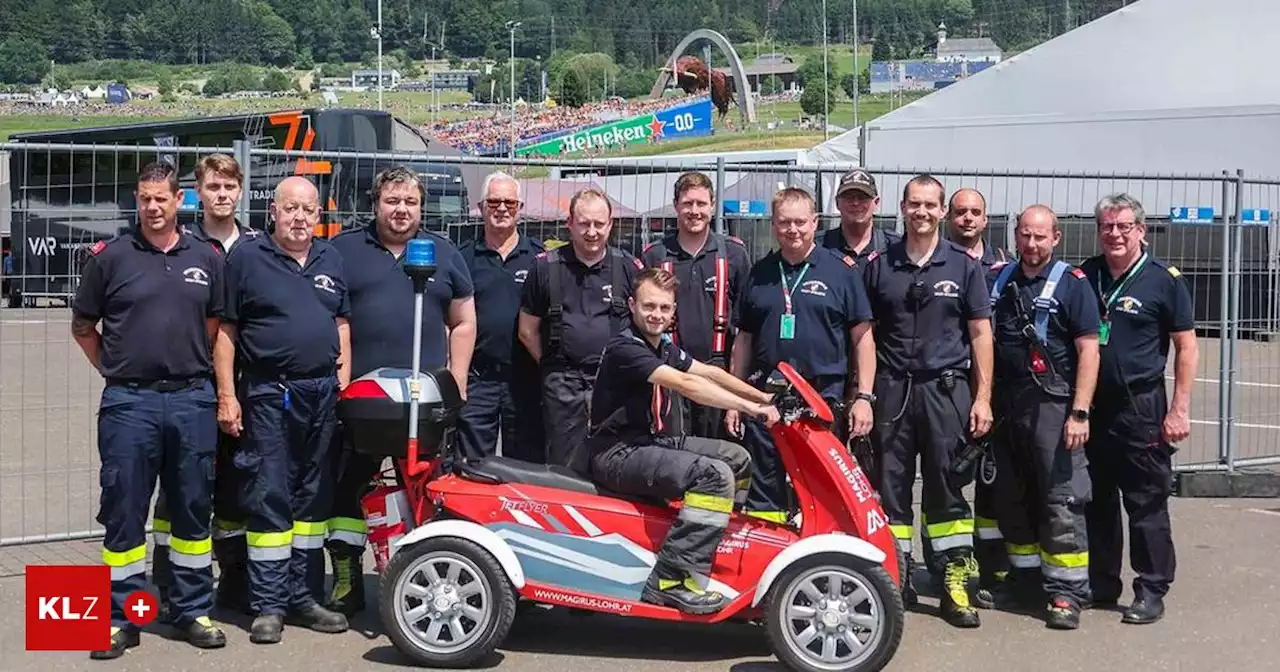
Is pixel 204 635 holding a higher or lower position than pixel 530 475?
lower

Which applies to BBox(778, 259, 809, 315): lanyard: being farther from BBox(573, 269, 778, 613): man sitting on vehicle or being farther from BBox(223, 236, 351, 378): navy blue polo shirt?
BBox(223, 236, 351, 378): navy blue polo shirt

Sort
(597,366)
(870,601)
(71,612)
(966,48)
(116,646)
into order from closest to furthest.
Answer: (870,601)
(116,646)
(71,612)
(597,366)
(966,48)

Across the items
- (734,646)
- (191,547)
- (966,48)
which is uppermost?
(966,48)

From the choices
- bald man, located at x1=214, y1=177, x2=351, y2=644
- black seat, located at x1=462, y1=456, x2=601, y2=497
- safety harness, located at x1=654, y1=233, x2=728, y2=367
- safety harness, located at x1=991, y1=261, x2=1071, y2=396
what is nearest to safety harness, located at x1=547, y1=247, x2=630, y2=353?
safety harness, located at x1=654, y1=233, x2=728, y2=367

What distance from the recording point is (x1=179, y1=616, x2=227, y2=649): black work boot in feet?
19.4

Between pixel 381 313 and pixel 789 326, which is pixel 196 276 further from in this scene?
pixel 789 326

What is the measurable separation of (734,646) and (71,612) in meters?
2.87

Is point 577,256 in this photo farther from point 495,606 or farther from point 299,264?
point 495,606

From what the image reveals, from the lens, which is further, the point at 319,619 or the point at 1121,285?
the point at 1121,285

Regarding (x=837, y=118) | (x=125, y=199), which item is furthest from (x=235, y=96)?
(x=125, y=199)

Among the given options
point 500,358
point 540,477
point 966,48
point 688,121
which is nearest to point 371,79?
point 966,48

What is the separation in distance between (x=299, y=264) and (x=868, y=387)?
2.66 m

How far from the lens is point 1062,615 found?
20.9 feet

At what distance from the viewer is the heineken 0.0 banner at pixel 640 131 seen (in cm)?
6556
